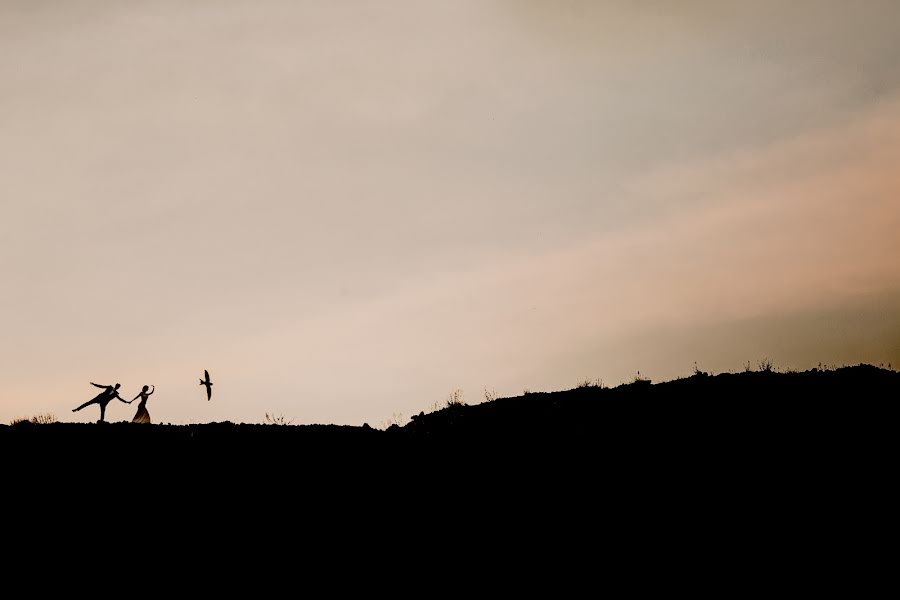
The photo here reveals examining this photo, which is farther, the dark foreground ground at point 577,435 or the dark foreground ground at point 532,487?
the dark foreground ground at point 577,435

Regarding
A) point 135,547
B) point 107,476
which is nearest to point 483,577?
point 135,547

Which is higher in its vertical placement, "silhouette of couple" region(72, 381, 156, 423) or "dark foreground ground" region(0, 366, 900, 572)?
"silhouette of couple" region(72, 381, 156, 423)

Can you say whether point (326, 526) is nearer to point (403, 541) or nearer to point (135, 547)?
point (403, 541)

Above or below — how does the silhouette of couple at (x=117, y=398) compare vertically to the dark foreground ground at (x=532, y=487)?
above

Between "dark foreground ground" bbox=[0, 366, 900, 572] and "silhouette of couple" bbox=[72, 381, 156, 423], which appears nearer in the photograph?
"dark foreground ground" bbox=[0, 366, 900, 572]

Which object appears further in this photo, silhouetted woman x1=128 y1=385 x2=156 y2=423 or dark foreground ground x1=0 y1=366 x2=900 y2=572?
silhouetted woman x1=128 y1=385 x2=156 y2=423

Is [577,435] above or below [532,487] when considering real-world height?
above

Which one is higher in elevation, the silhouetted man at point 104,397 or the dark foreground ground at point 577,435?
the silhouetted man at point 104,397

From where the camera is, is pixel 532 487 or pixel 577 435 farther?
pixel 577 435

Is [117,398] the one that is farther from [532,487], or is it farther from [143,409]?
[532,487]

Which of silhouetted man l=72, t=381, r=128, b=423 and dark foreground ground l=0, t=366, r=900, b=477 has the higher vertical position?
silhouetted man l=72, t=381, r=128, b=423

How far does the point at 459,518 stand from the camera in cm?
1634

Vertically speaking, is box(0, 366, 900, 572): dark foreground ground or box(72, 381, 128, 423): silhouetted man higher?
box(72, 381, 128, 423): silhouetted man

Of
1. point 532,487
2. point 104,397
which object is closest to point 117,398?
point 104,397
